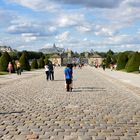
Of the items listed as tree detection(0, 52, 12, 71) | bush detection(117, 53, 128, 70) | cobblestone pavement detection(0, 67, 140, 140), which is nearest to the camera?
cobblestone pavement detection(0, 67, 140, 140)

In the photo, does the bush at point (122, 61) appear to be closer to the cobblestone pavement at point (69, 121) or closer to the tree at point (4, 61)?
the tree at point (4, 61)

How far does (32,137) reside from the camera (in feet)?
24.9

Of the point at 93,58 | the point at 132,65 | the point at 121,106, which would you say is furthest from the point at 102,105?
the point at 93,58

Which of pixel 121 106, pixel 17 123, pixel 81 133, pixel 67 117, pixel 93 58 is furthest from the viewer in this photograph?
pixel 93 58

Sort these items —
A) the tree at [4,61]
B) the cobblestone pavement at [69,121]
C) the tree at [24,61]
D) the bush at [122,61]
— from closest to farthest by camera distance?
the cobblestone pavement at [69,121], the tree at [4,61], the tree at [24,61], the bush at [122,61]

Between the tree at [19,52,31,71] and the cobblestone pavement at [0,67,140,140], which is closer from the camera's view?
the cobblestone pavement at [0,67,140,140]

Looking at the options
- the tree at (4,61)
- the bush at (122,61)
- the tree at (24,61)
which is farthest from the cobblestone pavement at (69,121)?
the bush at (122,61)

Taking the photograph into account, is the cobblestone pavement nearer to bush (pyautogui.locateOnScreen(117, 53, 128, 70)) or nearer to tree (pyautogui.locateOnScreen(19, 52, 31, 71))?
tree (pyautogui.locateOnScreen(19, 52, 31, 71))

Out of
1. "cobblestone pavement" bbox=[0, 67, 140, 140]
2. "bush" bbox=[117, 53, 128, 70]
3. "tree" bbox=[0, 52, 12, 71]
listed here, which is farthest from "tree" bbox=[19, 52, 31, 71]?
"cobblestone pavement" bbox=[0, 67, 140, 140]

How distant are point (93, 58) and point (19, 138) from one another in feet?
631

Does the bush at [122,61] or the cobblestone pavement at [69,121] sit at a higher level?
the cobblestone pavement at [69,121]

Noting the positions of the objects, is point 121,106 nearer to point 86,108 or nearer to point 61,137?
point 86,108

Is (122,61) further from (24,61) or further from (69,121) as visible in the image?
(69,121)

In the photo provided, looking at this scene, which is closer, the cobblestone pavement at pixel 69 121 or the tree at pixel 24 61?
the cobblestone pavement at pixel 69 121
